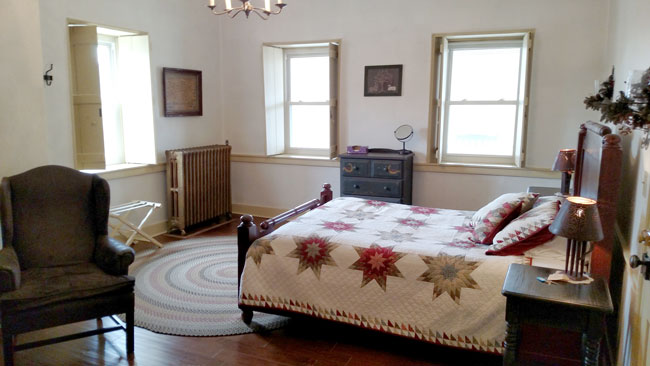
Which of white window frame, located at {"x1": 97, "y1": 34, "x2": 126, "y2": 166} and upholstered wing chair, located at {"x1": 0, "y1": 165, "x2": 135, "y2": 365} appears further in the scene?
white window frame, located at {"x1": 97, "y1": 34, "x2": 126, "y2": 166}

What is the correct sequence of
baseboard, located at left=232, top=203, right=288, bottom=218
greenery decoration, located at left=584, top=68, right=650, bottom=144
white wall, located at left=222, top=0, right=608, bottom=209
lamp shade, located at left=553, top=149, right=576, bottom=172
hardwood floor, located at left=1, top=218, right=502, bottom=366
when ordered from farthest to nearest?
baseboard, located at left=232, top=203, right=288, bottom=218 < white wall, located at left=222, top=0, right=608, bottom=209 < lamp shade, located at left=553, top=149, right=576, bottom=172 < hardwood floor, located at left=1, top=218, right=502, bottom=366 < greenery decoration, located at left=584, top=68, right=650, bottom=144

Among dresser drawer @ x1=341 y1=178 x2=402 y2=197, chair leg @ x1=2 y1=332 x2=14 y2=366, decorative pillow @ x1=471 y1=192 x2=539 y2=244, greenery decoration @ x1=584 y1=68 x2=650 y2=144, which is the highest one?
greenery decoration @ x1=584 y1=68 x2=650 y2=144

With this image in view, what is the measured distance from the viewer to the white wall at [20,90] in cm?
290

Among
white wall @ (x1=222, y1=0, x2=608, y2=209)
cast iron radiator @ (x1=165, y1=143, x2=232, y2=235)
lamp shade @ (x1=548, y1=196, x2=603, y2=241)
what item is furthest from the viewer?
cast iron radiator @ (x1=165, y1=143, x2=232, y2=235)

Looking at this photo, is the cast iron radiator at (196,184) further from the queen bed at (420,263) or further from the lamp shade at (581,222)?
the lamp shade at (581,222)

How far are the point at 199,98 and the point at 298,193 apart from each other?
5.36ft

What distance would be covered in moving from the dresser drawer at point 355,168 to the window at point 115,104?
204cm

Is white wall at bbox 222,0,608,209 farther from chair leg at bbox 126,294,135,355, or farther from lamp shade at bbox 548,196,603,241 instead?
chair leg at bbox 126,294,135,355

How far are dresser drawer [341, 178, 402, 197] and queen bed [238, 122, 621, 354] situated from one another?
1.51m

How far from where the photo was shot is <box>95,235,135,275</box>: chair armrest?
2.68 meters

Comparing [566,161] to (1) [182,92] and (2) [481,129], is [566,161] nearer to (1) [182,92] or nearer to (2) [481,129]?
(2) [481,129]

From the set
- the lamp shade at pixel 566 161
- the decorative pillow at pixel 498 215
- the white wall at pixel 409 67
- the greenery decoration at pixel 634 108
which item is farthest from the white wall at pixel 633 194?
the white wall at pixel 409 67

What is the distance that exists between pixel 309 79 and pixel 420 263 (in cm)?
355

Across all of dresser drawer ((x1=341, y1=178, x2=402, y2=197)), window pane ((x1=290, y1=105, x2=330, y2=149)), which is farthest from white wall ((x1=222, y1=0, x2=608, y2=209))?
dresser drawer ((x1=341, y1=178, x2=402, y2=197))
